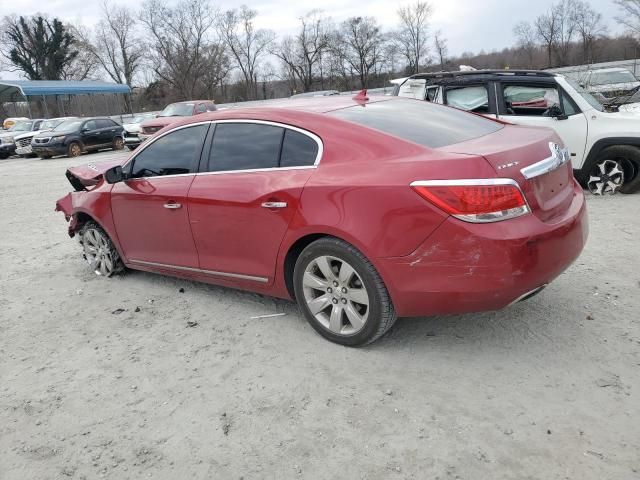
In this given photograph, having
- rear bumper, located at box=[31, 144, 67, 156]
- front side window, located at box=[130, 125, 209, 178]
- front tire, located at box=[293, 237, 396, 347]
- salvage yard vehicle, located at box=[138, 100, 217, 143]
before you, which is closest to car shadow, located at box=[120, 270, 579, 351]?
front tire, located at box=[293, 237, 396, 347]

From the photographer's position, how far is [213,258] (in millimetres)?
4227

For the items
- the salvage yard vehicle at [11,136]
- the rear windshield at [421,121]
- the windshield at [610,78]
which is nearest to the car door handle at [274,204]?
the rear windshield at [421,121]

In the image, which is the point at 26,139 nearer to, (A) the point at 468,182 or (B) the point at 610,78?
(B) the point at 610,78

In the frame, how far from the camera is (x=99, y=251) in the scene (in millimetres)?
5535

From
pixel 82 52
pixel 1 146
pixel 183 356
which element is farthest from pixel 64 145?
pixel 82 52

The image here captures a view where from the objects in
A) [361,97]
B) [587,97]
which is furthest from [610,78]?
[361,97]

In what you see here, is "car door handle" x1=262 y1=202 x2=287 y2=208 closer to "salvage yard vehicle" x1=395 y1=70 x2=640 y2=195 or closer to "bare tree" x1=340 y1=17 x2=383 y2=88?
"salvage yard vehicle" x1=395 y1=70 x2=640 y2=195

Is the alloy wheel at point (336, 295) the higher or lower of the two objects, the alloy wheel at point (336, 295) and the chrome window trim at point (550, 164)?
the lower

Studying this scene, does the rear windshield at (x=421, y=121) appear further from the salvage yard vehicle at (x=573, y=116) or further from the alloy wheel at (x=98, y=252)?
the salvage yard vehicle at (x=573, y=116)

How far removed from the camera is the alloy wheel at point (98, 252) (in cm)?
542

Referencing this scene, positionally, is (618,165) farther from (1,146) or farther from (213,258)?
(1,146)

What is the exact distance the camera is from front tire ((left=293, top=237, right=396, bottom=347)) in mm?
3324

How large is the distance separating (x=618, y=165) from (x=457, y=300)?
19.0 feet

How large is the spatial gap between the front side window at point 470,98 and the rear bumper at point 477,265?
5321 mm
